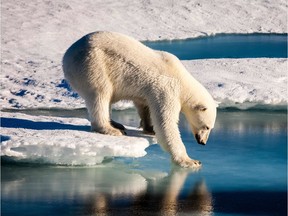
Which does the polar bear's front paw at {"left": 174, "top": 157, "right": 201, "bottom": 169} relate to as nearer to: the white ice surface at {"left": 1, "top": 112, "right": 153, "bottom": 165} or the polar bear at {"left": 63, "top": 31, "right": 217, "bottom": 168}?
the polar bear at {"left": 63, "top": 31, "right": 217, "bottom": 168}

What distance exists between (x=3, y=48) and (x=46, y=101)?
166 inches

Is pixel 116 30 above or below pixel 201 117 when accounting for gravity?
below

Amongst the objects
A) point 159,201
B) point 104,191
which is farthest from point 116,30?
point 159,201

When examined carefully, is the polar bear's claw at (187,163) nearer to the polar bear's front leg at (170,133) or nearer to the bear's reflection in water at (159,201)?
the polar bear's front leg at (170,133)

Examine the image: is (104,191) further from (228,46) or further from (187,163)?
(228,46)

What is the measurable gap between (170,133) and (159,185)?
726mm

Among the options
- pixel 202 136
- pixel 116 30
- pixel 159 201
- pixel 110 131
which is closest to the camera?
pixel 159 201

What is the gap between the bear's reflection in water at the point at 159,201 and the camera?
639 cm

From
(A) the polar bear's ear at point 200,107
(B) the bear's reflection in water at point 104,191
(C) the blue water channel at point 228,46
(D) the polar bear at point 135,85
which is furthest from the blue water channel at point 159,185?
(C) the blue water channel at point 228,46

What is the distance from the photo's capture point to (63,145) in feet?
23.5

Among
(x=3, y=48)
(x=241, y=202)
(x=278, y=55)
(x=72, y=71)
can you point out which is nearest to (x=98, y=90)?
(x=72, y=71)

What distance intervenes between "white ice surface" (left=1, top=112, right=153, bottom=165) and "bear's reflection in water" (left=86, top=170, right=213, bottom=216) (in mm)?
433

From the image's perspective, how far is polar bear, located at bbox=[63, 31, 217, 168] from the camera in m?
7.87

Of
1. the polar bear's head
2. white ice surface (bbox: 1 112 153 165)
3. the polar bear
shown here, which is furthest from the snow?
the polar bear's head
